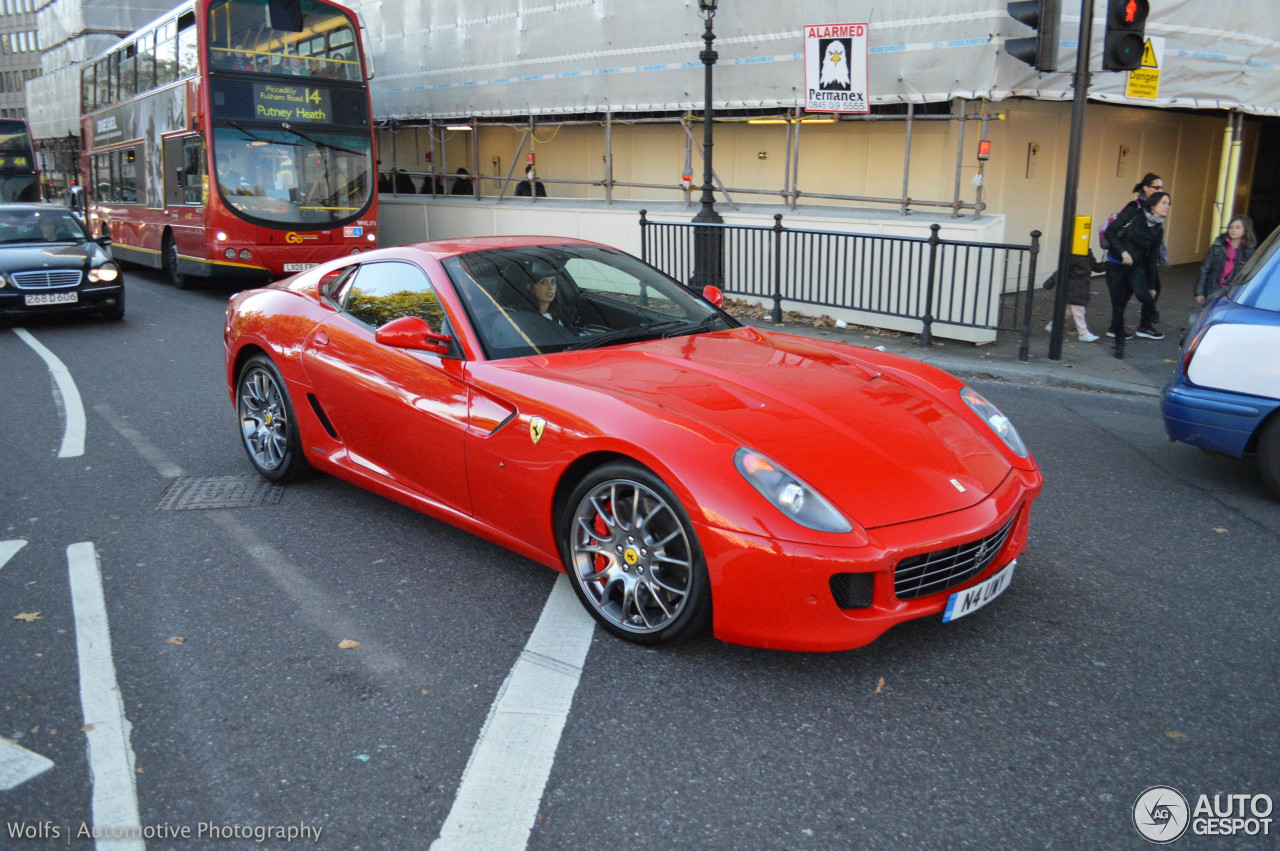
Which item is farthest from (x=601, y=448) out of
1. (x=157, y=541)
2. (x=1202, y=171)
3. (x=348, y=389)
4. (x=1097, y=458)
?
(x=1202, y=171)

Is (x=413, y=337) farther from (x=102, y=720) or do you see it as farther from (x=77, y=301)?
(x=77, y=301)

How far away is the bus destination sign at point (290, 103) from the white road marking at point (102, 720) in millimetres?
11983

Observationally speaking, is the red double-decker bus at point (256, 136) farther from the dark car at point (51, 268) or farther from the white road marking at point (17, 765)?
the white road marking at point (17, 765)

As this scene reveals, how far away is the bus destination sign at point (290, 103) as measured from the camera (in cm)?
1471

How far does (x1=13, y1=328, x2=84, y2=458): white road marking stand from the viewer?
653 cm

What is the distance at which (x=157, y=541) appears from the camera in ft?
15.7

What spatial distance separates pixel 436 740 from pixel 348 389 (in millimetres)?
2256

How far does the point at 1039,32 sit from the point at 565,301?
19.9ft

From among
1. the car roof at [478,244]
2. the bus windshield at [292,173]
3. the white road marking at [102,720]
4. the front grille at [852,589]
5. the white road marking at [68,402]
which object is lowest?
the white road marking at [102,720]

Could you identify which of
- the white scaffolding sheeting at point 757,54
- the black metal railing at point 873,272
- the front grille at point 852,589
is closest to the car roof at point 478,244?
the front grille at point 852,589

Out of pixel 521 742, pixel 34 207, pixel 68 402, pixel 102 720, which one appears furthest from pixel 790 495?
pixel 34 207

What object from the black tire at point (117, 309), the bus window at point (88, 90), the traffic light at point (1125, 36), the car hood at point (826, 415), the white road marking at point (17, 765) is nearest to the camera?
the white road marking at point (17, 765)

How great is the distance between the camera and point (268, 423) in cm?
565

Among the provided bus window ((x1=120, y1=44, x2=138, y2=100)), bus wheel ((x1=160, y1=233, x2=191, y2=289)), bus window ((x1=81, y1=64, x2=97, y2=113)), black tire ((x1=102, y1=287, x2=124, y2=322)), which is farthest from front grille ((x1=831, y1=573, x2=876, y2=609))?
bus window ((x1=81, y1=64, x2=97, y2=113))
